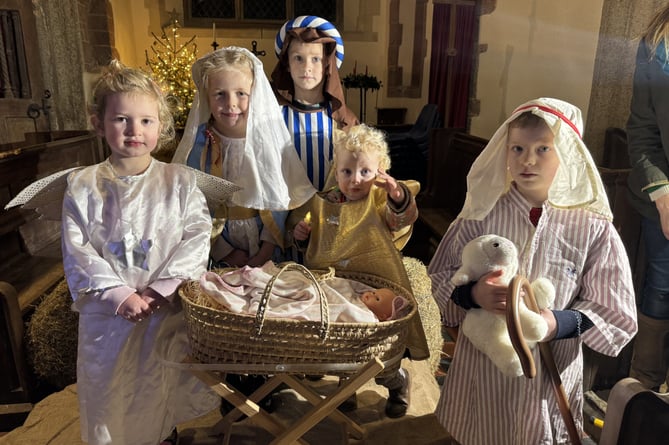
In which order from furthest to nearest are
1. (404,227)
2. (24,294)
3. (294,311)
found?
(24,294) → (404,227) → (294,311)

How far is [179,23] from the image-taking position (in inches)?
363

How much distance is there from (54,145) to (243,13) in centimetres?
670

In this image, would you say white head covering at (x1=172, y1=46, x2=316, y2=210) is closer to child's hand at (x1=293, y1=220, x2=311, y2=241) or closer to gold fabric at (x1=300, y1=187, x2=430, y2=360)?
child's hand at (x1=293, y1=220, x2=311, y2=241)

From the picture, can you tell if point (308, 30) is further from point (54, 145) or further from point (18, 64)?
point (18, 64)

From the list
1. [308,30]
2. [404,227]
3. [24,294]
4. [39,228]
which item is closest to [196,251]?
[404,227]

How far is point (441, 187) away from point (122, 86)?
3815 millimetres

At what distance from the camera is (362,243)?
218 centimetres

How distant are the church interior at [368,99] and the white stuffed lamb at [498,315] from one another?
38cm

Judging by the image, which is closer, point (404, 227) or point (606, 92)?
point (404, 227)

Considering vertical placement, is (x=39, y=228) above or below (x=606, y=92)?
below

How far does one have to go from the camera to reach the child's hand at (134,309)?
1.72 metres

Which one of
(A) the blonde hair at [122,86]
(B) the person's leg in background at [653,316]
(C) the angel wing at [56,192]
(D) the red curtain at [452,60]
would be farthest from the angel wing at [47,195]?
(D) the red curtain at [452,60]

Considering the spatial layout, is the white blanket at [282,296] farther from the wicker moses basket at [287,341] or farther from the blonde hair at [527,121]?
the blonde hair at [527,121]

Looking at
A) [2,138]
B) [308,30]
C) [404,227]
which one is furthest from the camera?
[2,138]
